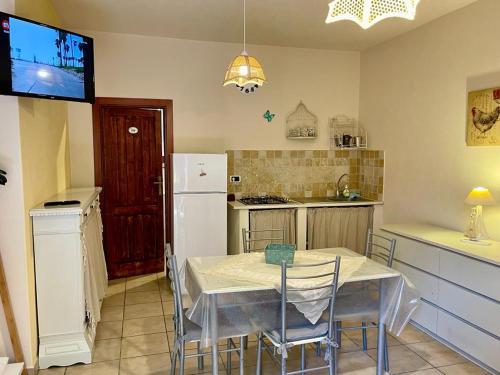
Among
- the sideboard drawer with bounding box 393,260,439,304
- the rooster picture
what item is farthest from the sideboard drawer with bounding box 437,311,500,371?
the rooster picture

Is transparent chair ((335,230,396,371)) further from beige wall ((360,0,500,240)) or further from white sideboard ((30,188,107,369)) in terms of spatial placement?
white sideboard ((30,188,107,369))

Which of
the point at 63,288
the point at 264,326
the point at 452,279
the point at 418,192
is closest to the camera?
the point at 264,326

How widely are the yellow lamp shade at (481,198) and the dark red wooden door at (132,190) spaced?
10.6ft

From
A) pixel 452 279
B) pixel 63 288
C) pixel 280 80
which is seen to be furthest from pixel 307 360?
pixel 280 80

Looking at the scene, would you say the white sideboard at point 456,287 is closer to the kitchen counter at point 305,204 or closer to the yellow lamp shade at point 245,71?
the kitchen counter at point 305,204

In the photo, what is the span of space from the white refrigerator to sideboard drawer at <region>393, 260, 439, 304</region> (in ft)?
6.10

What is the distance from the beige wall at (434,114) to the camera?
3.38m

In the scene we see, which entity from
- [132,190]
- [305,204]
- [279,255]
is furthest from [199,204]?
[279,255]

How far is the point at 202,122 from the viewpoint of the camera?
476 cm

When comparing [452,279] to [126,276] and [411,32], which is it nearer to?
[411,32]

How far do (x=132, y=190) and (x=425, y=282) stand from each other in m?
3.21

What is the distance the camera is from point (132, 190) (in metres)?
4.77

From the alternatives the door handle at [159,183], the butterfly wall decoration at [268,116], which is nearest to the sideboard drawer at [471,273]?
the butterfly wall decoration at [268,116]

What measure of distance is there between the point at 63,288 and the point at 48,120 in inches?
55.1
